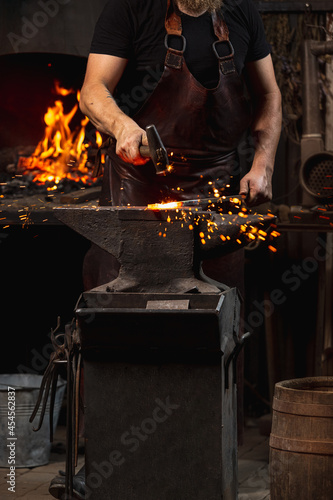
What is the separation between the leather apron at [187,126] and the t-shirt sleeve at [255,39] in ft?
0.75

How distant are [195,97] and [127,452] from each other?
1.62 metres

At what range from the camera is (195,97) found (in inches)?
153

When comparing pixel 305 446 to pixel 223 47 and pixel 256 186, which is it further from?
pixel 223 47

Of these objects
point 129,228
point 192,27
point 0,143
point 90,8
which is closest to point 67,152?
point 0,143

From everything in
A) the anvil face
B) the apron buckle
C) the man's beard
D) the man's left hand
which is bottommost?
the anvil face

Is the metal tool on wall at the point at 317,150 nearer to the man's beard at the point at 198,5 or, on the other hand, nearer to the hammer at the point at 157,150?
the man's beard at the point at 198,5

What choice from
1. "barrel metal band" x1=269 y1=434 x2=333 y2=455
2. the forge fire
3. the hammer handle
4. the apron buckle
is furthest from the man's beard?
"barrel metal band" x1=269 y1=434 x2=333 y2=455

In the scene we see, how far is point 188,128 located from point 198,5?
22.0 inches

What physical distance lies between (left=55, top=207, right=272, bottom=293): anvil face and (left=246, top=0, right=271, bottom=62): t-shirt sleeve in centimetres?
130

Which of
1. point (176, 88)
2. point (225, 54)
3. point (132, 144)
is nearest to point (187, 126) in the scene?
point (176, 88)

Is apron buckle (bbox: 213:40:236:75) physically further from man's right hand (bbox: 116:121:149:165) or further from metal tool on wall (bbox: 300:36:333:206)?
metal tool on wall (bbox: 300:36:333:206)

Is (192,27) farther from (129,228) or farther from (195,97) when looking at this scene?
(129,228)

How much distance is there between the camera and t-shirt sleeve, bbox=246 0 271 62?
4.17 meters

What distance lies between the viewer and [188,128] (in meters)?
3.92
